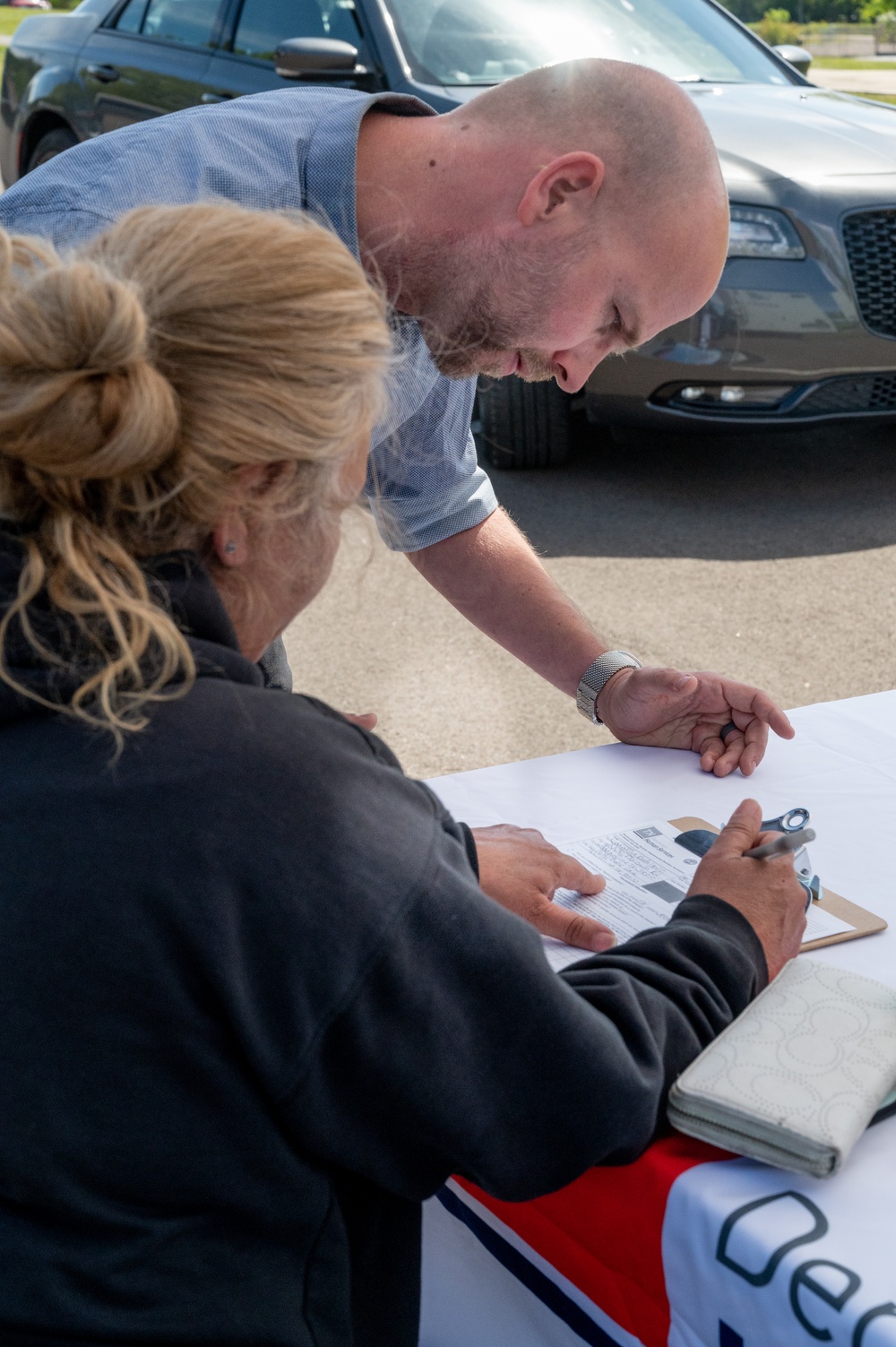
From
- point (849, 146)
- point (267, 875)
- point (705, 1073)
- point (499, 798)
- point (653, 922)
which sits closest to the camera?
point (267, 875)

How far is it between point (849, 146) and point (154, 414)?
Result: 420cm

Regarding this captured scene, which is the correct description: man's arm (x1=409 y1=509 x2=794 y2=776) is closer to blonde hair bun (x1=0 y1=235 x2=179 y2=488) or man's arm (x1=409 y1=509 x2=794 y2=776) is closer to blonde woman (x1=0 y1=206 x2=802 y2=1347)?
blonde woman (x1=0 y1=206 x2=802 y2=1347)

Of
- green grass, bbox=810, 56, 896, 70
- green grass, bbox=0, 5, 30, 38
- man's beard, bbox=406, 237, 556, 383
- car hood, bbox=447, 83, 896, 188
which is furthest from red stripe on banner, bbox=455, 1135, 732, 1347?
green grass, bbox=0, 5, 30, 38

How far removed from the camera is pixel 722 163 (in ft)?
13.7

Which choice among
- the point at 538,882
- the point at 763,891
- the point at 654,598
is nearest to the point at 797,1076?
the point at 763,891

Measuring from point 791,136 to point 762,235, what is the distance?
0.50 meters

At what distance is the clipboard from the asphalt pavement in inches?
61.9

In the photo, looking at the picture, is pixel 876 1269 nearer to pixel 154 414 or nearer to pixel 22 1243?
pixel 22 1243

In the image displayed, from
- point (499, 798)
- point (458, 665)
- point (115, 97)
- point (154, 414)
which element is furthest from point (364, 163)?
point (115, 97)

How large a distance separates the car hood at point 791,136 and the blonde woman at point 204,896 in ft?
12.0

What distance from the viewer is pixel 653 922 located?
1.29 meters

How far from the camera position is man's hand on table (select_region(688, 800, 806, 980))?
1168 mm

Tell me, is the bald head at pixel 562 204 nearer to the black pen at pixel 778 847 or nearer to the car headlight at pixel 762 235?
the black pen at pixel 778 847

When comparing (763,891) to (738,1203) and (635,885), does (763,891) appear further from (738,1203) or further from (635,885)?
(738,1203)
